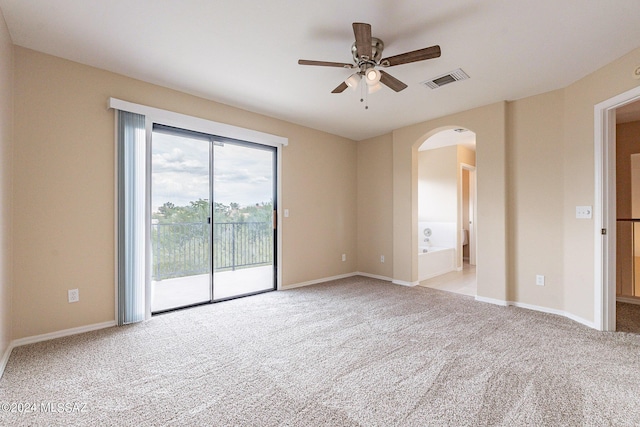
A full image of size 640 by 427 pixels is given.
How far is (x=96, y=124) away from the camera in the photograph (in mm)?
2932

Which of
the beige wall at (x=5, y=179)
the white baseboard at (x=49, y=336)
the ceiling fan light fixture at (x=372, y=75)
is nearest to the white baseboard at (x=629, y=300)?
the ceiling fan light fixture at (x=372, y=75)

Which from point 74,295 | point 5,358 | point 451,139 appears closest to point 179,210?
point 74,295

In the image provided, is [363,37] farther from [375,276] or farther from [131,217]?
[375,276]

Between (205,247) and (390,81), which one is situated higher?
(390,81)

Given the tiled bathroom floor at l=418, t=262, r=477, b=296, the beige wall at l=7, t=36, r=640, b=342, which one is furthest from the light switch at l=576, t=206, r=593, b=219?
the tiled bathroom floor at l=418, t=262, r=477, b=296

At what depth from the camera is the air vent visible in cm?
301

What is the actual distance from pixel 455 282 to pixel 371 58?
13.5ft

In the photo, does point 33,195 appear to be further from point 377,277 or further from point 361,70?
point 377,277

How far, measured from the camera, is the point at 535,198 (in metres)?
3.58

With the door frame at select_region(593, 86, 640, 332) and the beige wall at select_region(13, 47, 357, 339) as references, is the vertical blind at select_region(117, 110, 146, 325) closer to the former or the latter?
the beige wall at select_region(13, 47, 357, 339)

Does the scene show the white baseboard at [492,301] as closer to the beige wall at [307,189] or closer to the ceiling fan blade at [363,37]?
the beige wall at [307,189]

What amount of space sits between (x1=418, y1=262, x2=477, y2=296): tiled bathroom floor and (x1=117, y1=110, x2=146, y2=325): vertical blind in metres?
4.01

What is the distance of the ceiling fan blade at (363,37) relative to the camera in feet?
6.54

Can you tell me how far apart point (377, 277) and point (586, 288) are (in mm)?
2873
